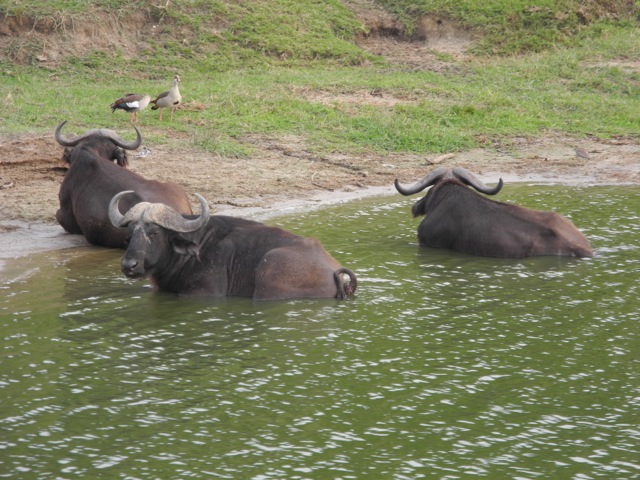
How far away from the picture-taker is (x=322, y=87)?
65.5 ft

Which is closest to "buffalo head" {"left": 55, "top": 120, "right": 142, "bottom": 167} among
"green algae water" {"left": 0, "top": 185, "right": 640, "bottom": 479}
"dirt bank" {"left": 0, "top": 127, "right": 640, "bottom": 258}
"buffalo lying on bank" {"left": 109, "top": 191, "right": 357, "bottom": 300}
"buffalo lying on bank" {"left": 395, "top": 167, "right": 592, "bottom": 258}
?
"dirt bank" {"left": 0, "top": 127, "right": 640, "bottom": 258}

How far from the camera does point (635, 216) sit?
13820mm

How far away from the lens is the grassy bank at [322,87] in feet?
57.2

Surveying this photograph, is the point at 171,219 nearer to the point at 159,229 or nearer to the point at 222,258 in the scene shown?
the point at 159,229


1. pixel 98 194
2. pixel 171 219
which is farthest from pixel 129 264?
pixel 98 194

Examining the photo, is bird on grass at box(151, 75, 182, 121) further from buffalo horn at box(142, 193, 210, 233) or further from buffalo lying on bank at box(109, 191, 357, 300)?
buffalo horn at box(142, 193, 210, 233)

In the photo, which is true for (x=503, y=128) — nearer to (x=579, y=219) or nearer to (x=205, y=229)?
(x=579, y=219)

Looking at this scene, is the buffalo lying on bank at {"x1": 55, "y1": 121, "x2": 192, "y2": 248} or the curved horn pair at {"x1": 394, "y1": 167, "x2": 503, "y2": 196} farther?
the curved horn pair at {"x1": 394, "y1": 167, "x2": 503, "y2": 196}

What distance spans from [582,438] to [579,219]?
687 cm

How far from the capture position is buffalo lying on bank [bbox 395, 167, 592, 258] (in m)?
11.9

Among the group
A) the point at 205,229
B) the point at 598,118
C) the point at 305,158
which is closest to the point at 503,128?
the point at 598,118

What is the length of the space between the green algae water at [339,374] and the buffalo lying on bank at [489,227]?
203 millimetres

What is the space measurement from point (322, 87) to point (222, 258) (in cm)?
1001

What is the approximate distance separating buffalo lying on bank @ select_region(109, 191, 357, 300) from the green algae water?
16 cm
